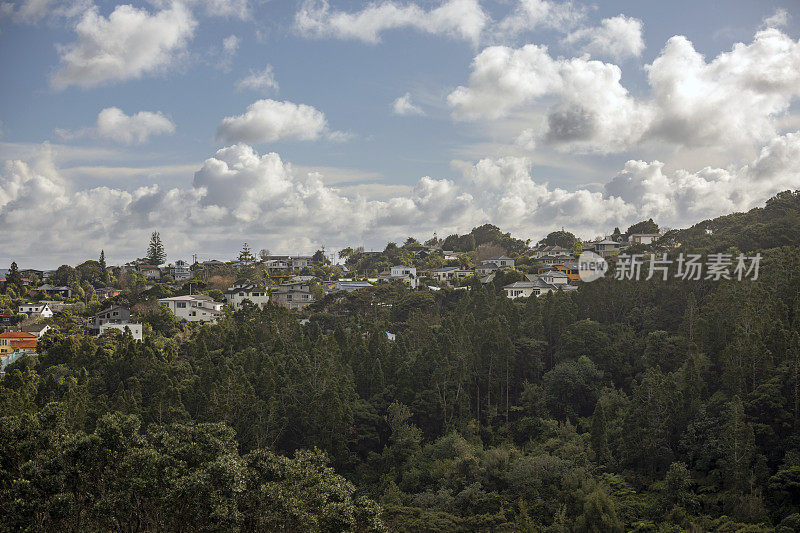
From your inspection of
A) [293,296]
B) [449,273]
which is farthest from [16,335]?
[449,273]

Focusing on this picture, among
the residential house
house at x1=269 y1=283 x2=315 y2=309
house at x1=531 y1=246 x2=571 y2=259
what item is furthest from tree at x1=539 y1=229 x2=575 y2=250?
house at x1=269 y1=283 x2=315 y2=309

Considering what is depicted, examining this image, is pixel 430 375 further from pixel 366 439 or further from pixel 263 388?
pixel 263 388

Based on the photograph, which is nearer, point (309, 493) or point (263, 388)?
point (309, 493)

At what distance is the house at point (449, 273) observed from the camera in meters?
73.3

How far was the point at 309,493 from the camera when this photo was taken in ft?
56.5

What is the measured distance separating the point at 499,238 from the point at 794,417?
67.7m

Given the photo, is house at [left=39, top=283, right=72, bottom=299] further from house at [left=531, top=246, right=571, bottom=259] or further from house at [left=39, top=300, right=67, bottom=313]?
house at [left=531, top=246, right=571, bottom=259]

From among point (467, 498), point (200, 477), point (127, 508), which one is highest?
point (200, 477)

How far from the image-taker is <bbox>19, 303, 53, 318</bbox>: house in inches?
2451

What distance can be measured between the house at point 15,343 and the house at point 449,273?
42547mm

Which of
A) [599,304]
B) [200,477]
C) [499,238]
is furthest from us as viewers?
[499,238]

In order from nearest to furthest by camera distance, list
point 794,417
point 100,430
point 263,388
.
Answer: point 100,430, point 794,417, point 263,388

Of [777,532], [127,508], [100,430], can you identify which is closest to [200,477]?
[127,508]

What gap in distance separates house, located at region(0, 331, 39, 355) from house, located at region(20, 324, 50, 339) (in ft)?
4.09
